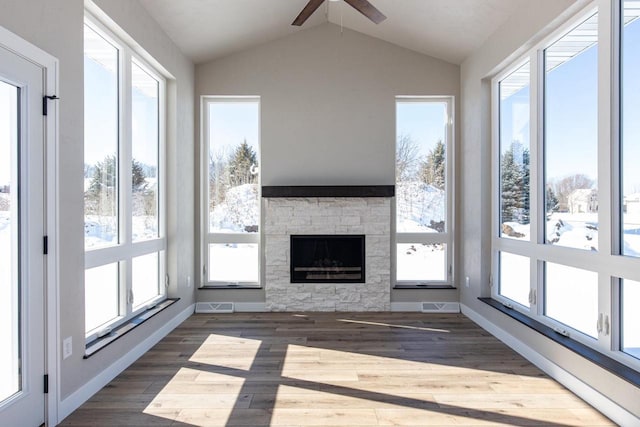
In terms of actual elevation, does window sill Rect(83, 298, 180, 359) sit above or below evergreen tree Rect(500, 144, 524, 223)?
below

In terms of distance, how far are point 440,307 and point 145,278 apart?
3329mm

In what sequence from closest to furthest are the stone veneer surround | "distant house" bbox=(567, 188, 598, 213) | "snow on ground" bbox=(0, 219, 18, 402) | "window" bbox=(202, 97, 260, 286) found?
"snow on ground" bbox=(0, 219, 18, 402) → "distant house" bbox=(567, 188, 598, 213) → the stone veneer surround → "window" bbox=(202, 97, 260, 286)

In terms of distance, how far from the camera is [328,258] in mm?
5000

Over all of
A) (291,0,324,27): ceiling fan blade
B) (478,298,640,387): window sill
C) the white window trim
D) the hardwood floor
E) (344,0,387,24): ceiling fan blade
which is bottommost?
the hardwood floor

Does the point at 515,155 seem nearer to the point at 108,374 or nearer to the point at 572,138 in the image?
the point at 572,138

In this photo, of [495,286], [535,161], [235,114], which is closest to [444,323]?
[495,286]

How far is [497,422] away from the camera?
2.38 metres

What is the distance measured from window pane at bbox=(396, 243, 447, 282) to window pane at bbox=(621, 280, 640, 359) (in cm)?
255

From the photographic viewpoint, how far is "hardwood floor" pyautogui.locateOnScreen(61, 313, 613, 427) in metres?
2.44

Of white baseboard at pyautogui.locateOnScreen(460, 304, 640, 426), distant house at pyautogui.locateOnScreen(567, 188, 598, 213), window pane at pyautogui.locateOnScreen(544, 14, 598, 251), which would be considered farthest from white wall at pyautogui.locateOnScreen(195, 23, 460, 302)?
distant house at pyautogui.locateOnScreen(567, 188, 598, 213)

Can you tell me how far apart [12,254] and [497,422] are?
2.81m

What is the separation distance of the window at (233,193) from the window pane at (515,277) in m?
2.76

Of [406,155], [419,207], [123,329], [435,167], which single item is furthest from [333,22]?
[123,329]

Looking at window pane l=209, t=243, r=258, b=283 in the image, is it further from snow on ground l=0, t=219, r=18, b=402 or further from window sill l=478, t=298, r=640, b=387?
snow on ground l=0, t=219, r=18, b=402
